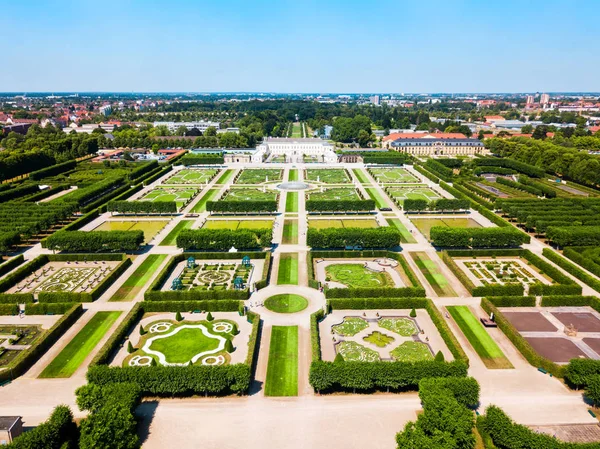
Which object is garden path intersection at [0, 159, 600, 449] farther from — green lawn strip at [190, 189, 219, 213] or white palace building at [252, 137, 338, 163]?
white palace building at [252, 137, 338, 163]

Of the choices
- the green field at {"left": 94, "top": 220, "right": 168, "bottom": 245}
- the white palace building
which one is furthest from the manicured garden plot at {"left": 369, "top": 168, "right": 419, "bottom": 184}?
the green field at {"left": 94, "top": 220, "right": 168, "bottom": 245}

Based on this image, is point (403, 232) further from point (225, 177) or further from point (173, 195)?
point (225, 177)

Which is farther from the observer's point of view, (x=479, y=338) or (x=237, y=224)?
(x=237, y=224)

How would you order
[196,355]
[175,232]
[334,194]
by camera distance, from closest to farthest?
[196,355]
[175,232]
[334,194]

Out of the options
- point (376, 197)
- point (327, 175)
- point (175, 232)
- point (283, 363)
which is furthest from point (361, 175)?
point (283, 363)

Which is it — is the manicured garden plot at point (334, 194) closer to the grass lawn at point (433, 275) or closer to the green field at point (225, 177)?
the green field at point (225, 177)

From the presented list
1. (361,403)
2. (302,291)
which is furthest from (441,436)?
(302,291)

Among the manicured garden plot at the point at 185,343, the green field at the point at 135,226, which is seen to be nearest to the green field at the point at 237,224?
the green field at the point at 135,226

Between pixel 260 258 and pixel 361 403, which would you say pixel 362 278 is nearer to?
pixel 260 258
